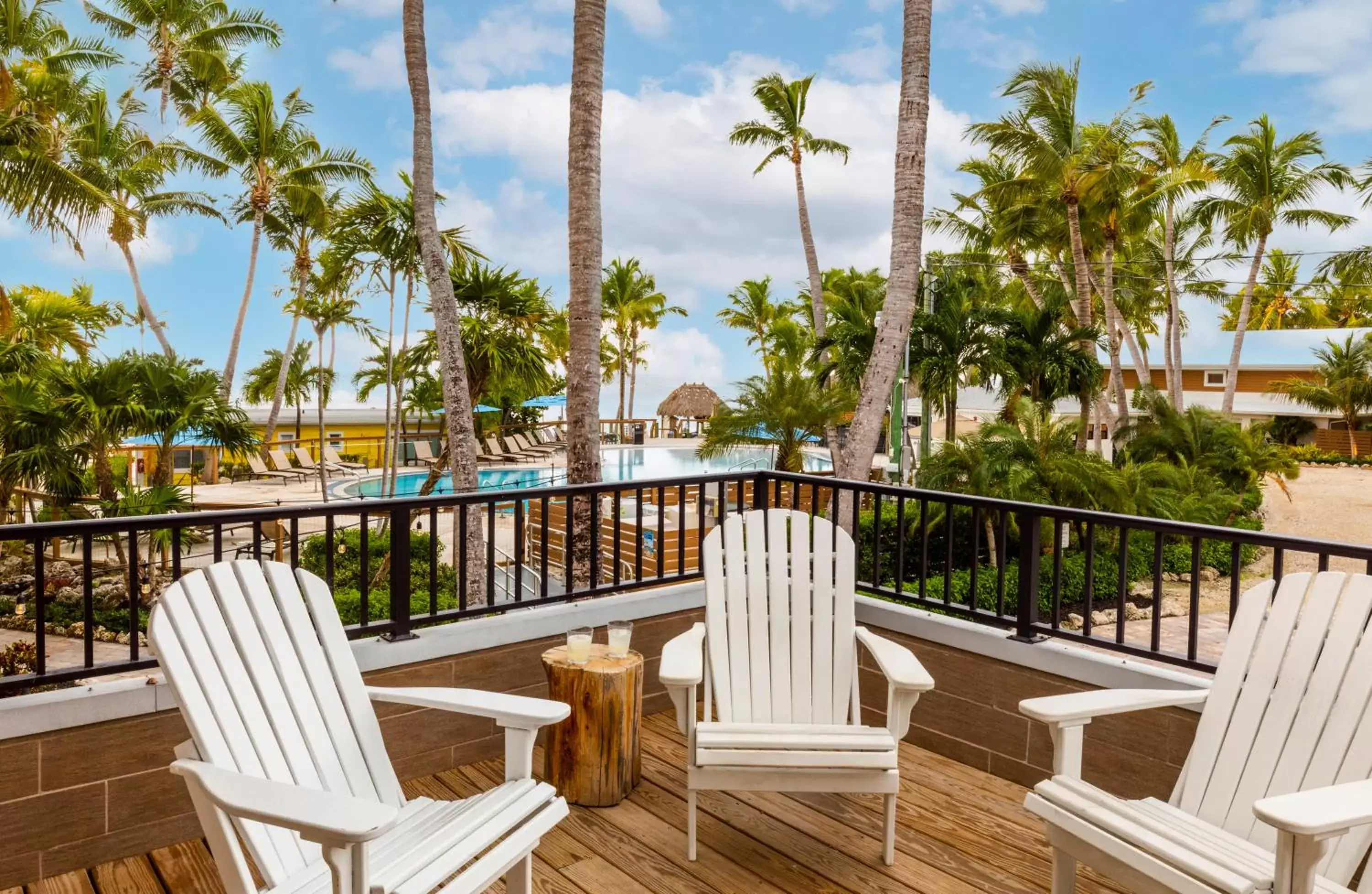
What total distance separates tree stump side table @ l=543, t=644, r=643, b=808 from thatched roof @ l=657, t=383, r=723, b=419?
1093 inches

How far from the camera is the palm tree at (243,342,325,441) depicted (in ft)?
104

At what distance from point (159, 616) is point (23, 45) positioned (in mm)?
24058

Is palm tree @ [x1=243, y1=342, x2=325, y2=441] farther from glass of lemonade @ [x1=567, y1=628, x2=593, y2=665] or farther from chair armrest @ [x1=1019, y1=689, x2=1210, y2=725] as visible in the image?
chair armrest @ [x1=1019, y1=689, x2=1210, y2=725]

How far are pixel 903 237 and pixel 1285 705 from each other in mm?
5829

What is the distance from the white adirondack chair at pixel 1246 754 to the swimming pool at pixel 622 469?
14136mm

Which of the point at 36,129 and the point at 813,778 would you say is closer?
the point at 813,778

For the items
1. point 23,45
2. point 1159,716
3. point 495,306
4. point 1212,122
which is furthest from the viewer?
point 1212,122

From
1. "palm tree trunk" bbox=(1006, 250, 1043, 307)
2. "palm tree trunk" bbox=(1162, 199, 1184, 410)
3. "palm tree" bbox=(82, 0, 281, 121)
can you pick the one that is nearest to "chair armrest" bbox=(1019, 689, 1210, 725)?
"palm tree trunk" bbox=(1006, 250, 1043, 307)

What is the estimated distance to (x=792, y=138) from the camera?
837 inches

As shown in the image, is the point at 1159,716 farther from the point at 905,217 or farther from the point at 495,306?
the point at 495,306

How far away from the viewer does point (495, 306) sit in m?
11.1

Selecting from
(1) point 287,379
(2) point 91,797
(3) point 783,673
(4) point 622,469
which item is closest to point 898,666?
(3) point 783,673

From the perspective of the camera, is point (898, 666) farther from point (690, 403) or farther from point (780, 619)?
point (690, 403)

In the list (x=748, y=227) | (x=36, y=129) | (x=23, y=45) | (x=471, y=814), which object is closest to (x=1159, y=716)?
(x=471, y=814)
